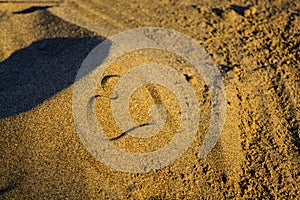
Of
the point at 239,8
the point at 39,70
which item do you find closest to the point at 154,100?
the point at 39,70

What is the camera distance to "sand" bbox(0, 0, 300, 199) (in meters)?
2.26

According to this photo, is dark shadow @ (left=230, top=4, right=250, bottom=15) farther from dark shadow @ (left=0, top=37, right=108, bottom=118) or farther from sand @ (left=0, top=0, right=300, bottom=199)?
dark shadow @ (left=0, top=37, right=108, bottom=118)

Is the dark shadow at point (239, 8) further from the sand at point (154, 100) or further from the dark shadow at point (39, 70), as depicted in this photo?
the dark shadow at point (39, 70)

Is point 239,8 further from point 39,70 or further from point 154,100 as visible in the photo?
point 39,70

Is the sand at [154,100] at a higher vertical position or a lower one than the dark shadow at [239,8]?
lower

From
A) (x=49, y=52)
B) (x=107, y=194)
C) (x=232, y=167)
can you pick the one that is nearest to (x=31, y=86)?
(x=49, y=52)

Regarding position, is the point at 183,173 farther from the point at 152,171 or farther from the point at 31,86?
the point at 31,86

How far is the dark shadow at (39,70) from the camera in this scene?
254 cm

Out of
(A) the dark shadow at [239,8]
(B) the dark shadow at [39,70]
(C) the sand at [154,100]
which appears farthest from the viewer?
(A) the dark shadow at [239,8]

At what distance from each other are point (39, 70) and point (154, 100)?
0.81 meters

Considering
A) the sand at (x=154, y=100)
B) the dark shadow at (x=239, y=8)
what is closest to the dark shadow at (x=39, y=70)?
the sand at (x=154, y=100)

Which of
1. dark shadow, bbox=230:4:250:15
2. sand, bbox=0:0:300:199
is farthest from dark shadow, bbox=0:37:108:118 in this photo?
dark shadow, bbox=230:4:250:15

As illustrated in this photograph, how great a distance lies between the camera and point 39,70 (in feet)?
8.99

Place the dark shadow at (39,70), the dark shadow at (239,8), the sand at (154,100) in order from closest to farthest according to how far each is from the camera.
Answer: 1. the sand at (154,100)
2. the dark shadow at (39,70)
3. the dark shadow at (239,8)
